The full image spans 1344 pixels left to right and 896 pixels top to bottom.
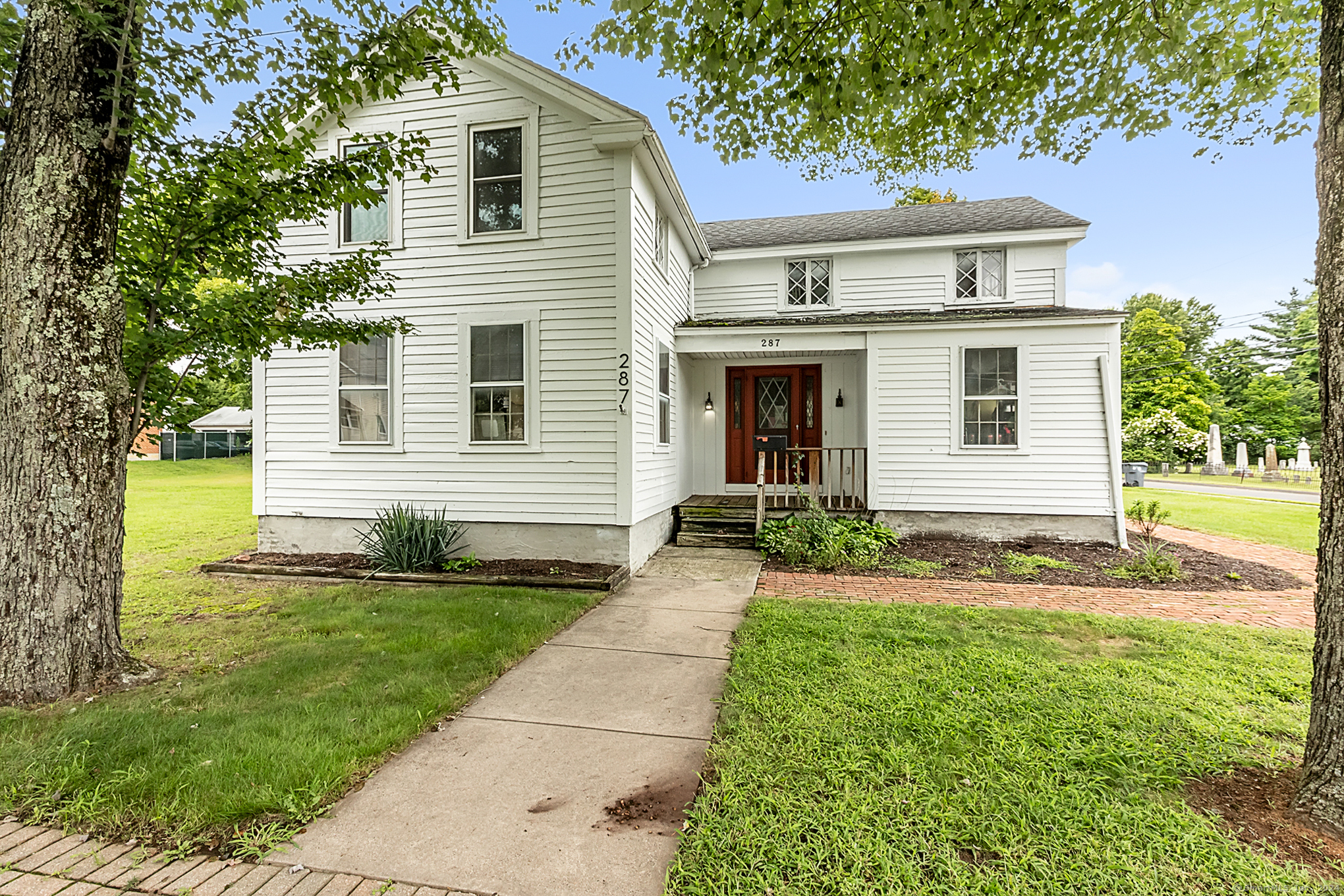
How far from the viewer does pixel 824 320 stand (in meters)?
8.88

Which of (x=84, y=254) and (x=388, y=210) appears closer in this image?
(x=84, y=254)

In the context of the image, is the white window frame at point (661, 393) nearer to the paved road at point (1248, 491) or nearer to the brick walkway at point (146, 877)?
the brick walkway at point (146, 877)

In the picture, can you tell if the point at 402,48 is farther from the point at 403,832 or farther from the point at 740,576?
the point at 740,576

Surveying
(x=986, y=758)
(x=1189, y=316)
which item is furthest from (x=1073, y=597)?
(x=1189, y=316)

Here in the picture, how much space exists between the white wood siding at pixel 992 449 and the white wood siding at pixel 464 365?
4.62 m

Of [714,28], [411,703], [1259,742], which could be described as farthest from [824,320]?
[411,703]

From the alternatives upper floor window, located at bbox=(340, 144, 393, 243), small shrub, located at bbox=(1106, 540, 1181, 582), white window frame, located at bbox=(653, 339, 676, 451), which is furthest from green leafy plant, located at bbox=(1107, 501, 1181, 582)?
upper floor window, located at bbox=(340, 144, 393, 243)

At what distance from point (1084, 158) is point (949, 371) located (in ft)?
13.2

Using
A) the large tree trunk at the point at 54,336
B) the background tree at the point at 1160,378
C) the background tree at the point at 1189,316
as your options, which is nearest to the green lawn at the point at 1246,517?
the large tree trunk at the point at 54,336

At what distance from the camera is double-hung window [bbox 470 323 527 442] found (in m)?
6.88

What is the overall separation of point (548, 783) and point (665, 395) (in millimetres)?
6371

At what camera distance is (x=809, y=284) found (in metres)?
11.0

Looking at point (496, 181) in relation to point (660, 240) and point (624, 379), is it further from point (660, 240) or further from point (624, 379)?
point (624, 379)

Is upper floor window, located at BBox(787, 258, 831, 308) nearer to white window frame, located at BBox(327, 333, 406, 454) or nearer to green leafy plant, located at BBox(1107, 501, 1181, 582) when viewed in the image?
green leafy plant, located at BBox(1107, 501, 1181, 582)
